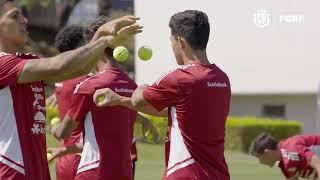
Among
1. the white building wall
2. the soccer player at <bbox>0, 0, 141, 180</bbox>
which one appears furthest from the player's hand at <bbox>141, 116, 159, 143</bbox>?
the white building wall

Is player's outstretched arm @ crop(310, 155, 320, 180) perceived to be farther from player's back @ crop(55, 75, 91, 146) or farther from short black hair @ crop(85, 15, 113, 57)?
short black hair @ crop(85, 15, 113, 57)

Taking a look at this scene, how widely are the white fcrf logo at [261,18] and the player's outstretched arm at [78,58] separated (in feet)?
74.3

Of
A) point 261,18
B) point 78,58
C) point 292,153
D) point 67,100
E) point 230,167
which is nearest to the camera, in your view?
point 78,58

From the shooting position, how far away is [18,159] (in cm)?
525

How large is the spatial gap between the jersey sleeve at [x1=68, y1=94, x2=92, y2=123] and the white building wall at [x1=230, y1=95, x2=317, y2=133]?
22764 millimetres

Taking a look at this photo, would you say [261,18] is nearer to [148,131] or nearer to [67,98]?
[148,131]

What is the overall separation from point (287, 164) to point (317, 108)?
18.1 meters

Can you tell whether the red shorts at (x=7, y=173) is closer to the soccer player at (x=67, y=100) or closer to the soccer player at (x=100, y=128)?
the soccer player at (x=100, y=128)

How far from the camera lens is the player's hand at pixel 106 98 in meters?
5.80

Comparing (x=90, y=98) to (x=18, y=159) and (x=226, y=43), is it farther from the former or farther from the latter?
(x=226, y=43)

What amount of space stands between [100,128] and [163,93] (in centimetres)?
91

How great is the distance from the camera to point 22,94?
17.1ft

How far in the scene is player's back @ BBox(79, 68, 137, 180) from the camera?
21.2ft

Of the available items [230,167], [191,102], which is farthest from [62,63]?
[230,167]
